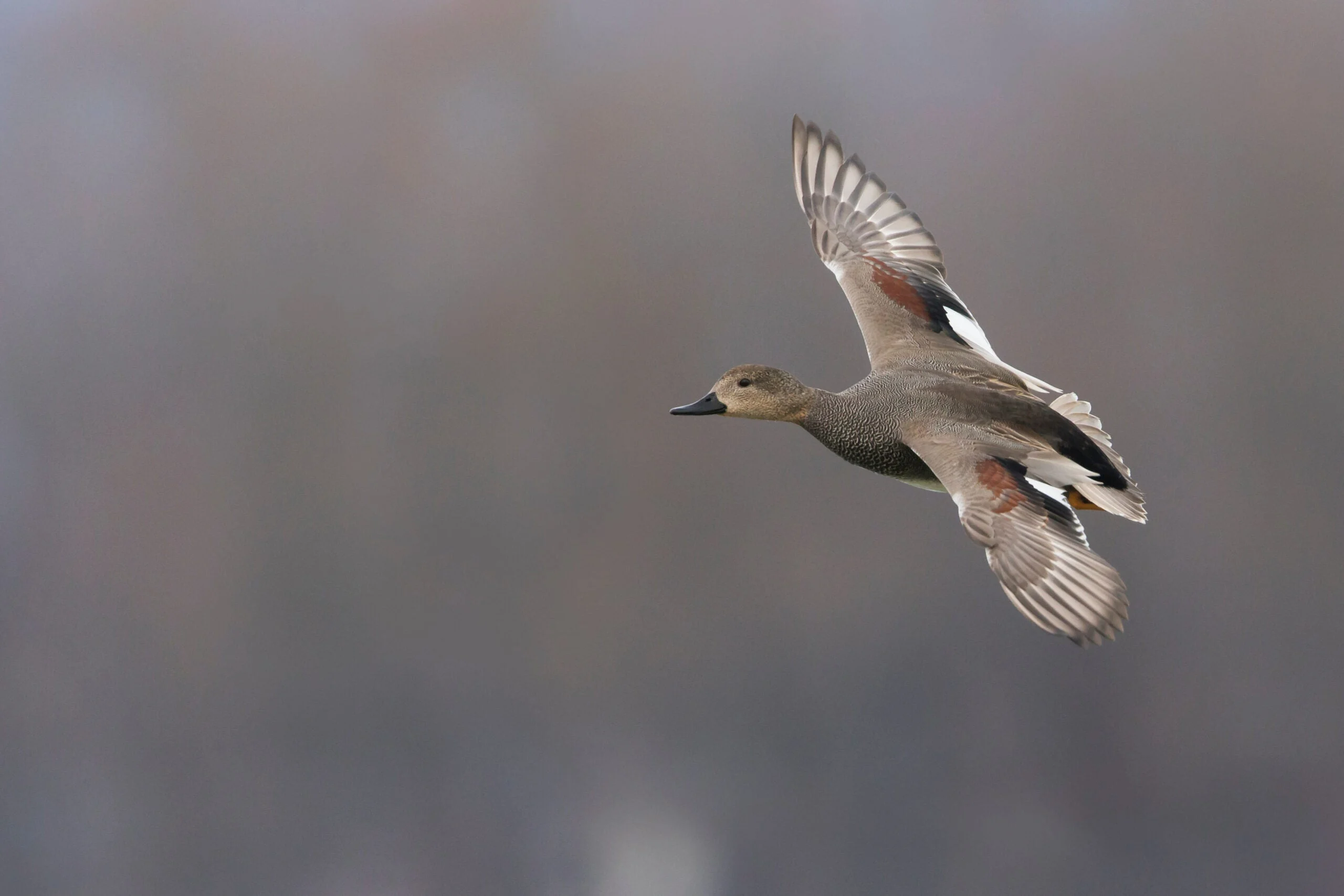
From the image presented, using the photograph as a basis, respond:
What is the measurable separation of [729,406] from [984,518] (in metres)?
0.69

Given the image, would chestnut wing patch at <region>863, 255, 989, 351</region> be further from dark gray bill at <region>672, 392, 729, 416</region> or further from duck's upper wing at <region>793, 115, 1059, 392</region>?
dark gray bill at <region>672, 392, 729, 416</region>

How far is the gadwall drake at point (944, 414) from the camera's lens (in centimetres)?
204

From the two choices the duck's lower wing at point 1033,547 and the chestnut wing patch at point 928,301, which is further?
the chestnut wing patch at point 928,301

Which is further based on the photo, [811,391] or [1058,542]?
[811,391]

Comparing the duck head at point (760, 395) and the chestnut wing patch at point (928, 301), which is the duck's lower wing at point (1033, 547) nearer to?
the duck head at point (760, 395)

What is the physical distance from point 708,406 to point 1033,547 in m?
0.81

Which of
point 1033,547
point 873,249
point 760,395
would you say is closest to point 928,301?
point 873,249

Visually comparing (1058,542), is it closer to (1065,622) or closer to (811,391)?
(1065,622)

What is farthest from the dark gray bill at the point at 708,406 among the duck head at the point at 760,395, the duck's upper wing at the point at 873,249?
the duck's upper wing at the point at 873,249

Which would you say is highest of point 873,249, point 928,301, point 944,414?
point 873,249

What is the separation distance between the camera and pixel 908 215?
3.22 m

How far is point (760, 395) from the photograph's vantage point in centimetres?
260

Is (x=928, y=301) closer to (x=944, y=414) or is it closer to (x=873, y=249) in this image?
(x=873, y=249)

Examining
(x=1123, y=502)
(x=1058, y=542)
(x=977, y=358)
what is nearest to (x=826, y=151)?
(x=977, y=358)
